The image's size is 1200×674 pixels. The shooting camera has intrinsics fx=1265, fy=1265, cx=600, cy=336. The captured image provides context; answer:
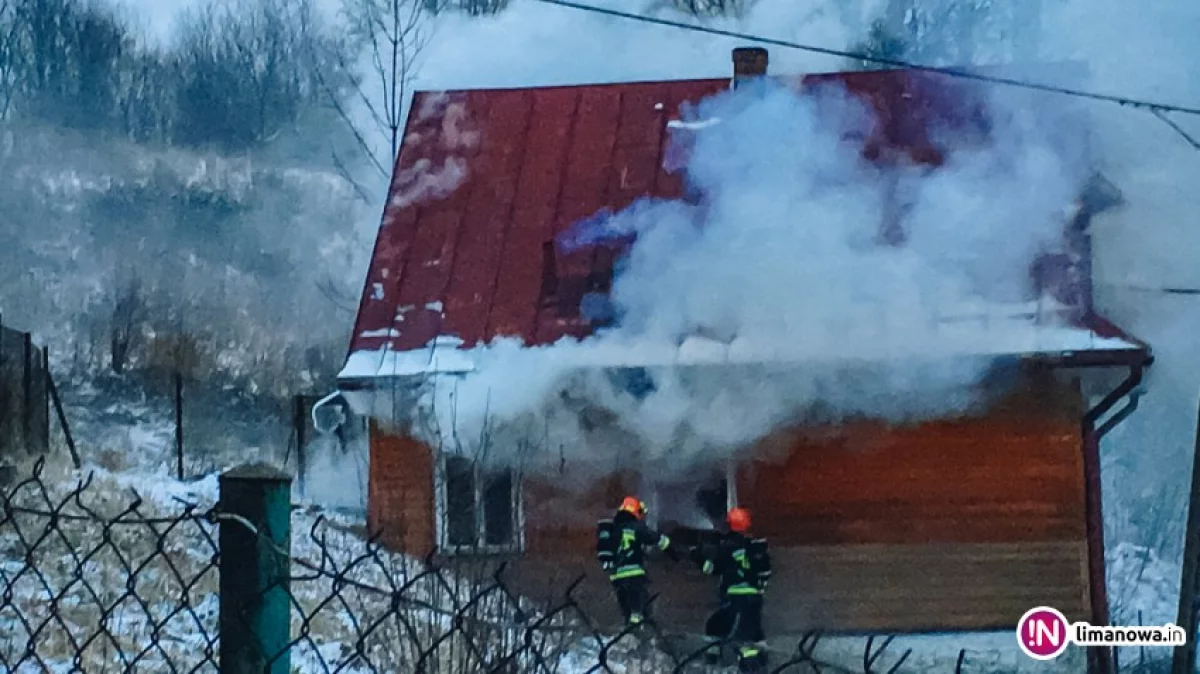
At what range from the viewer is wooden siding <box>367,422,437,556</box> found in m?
3.38

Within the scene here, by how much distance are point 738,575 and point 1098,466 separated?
1001 millimetres

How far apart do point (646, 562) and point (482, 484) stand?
1.61 feet

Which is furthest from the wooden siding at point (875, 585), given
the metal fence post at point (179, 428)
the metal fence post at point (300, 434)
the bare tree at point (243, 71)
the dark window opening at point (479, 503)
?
the bare tree at point (243, 71)

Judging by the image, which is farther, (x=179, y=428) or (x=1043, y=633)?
(x=179, y=428)

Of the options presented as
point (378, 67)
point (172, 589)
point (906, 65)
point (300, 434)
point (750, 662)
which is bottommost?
point (750, 662)

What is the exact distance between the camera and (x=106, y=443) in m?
3.64

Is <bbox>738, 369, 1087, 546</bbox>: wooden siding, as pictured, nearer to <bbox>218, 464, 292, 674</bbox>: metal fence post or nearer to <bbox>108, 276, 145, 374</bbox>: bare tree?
<bbox>108, 276, 145, 374</bbox>: bare tree

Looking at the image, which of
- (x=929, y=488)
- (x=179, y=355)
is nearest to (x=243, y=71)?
(x=179, y=355)

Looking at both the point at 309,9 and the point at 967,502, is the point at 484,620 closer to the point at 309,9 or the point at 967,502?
the point at 967,502

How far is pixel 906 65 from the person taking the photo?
11.4 feet

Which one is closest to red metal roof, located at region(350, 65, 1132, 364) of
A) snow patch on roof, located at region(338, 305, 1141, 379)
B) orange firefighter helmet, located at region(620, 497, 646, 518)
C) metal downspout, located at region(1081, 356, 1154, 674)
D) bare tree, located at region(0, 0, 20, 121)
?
snow patch on roof, located at region(338, 305, 1141, 379)

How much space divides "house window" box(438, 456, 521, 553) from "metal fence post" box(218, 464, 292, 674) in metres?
2.33

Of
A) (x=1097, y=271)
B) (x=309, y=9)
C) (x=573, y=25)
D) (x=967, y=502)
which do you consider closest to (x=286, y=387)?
(x=309, y=9)

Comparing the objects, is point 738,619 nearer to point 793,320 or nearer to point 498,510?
point 498,510
